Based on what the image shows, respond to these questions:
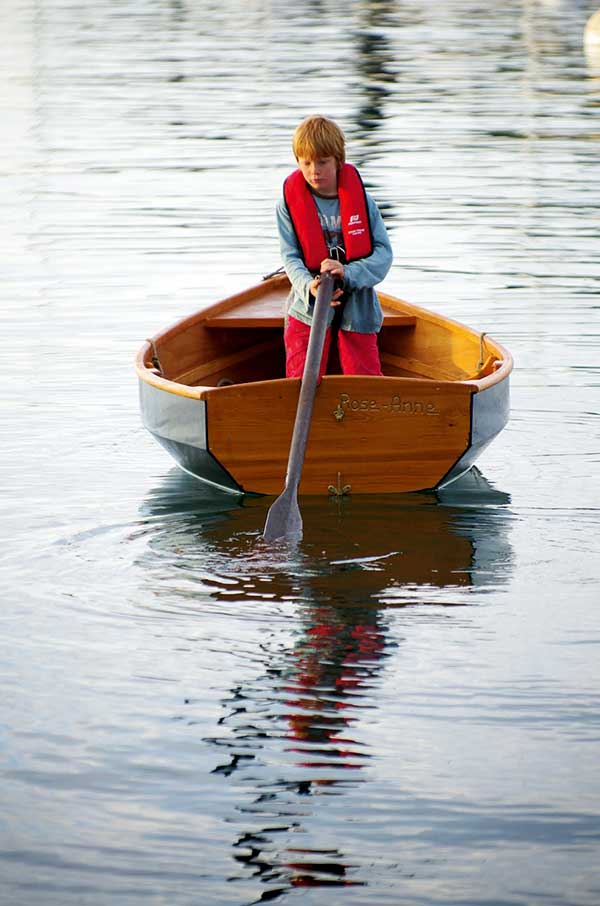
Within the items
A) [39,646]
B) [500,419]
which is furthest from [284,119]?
[39,646]

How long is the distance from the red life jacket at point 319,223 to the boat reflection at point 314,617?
1.05 meters

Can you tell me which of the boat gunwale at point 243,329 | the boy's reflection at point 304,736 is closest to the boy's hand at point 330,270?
the boat gunwale at point 243,329

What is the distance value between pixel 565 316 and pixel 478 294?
0.90 meters

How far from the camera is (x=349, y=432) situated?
21.2 feet

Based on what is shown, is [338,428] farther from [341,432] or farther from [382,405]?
[382,405]

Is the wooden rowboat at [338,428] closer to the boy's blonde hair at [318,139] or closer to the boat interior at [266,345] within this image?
the boat interior at [266,345]

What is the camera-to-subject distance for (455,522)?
6.56 metres

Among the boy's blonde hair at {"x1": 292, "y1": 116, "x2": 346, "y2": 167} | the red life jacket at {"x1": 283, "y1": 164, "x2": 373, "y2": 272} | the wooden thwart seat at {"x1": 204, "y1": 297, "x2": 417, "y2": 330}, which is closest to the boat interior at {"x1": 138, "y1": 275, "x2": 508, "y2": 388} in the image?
the wooden thwart seat at {"x1": 204, "y1": 297, "x2": 417, "y2": 330}

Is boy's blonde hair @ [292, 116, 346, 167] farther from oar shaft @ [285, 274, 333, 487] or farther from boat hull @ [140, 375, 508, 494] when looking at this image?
boat hull @ [140, 375, 508, 494]

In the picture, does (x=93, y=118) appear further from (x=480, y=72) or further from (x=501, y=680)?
(x=501, y=680)

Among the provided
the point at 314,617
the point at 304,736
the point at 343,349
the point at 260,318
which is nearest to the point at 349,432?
the point at 343,349

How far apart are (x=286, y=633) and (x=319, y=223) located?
224cm

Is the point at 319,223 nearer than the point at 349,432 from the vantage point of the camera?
No

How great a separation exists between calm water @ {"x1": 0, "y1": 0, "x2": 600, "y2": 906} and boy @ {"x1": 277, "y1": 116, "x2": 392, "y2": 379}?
832mm
